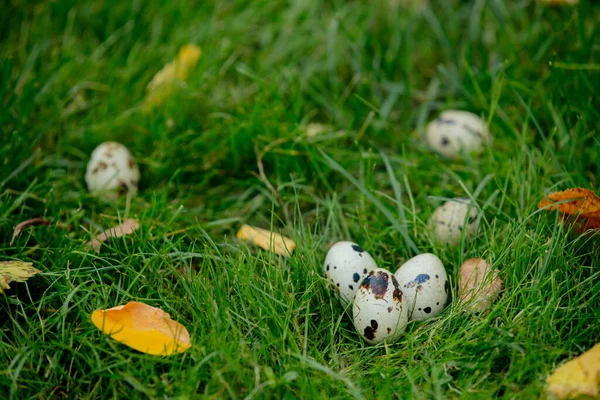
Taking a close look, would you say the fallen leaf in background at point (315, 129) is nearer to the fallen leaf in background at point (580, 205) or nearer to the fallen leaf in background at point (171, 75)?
the fallen leaf in background at point (171, 75)

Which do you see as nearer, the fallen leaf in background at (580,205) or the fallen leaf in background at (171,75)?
the fallen leaf in background at (580,205)

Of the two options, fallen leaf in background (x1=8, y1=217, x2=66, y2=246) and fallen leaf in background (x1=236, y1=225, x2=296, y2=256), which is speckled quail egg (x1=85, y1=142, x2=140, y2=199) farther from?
fallen leaf in background (x1=236, y1=225, x2=296, y2=256)

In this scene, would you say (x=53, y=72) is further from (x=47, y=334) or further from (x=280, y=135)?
(x=47, y=334)

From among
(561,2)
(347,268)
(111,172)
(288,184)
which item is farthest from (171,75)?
(561,2)

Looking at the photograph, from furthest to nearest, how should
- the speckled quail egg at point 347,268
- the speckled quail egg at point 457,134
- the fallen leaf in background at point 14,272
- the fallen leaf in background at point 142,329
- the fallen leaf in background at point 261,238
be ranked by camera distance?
the speckled quail egg at point 457,134 → the fallen leaf in background at point 261,238 → the speckled quail egg at point 347,268 → the fallen leaf in background at point 14,272 → the fallen leaf in background at point 142,329

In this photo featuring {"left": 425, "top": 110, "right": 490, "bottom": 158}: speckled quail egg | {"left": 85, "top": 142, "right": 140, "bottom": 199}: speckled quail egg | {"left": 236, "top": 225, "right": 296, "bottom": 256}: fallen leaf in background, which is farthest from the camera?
{"left": 425, "top": 110, "right": 490, "bottom": 158}: speckled quail egg

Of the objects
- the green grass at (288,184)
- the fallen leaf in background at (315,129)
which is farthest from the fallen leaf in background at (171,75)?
the fallen leaf in background at (315,129)

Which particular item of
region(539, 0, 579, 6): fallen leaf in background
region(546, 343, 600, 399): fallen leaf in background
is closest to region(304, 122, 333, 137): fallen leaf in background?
region(539, 0, 579, 6): fallen leaf in background
